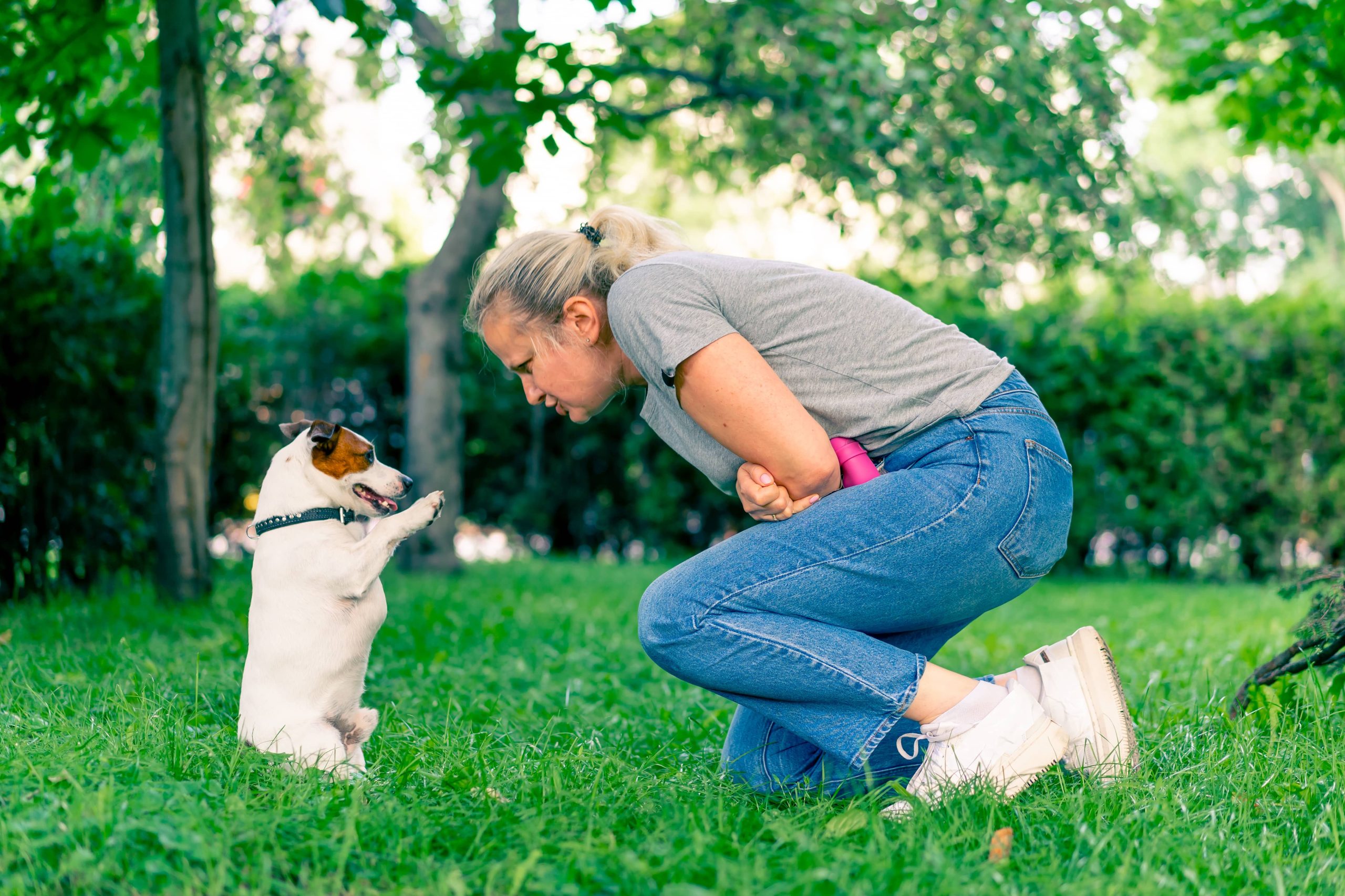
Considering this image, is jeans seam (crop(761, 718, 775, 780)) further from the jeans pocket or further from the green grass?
the jeans pocket

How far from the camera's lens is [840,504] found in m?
2.39

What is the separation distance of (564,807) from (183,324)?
4.29 meters

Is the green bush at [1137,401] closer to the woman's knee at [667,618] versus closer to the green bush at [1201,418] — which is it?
the green bush at [1201,418]

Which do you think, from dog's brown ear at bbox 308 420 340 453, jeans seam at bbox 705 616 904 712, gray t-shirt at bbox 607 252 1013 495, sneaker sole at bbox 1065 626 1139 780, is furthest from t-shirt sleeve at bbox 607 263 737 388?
sneaker sole at bbox 1065 626 1139 780

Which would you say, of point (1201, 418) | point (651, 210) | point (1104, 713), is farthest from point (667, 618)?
point (651, 210)

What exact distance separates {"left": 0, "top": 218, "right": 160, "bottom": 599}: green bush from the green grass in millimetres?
2188

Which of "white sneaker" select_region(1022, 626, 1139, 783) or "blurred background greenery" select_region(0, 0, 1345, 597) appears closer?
"white sneaker" select_region(1022, 626, 1139, 783)

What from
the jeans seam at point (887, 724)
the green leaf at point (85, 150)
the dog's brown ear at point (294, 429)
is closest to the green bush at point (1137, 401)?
the green leaf at point (85, 150)

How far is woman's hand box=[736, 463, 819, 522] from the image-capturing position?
2395 mm

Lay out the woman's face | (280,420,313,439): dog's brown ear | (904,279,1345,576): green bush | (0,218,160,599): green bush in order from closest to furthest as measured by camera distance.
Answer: the woman's face < (280,420,313,439): dog's brown ear < (0,218,160,599): green bush < (904,279,1345,576): green bush

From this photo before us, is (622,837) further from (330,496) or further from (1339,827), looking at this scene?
(1339,827)

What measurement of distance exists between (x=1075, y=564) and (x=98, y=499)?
7.70 meters

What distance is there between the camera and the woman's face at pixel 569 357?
2.62 m


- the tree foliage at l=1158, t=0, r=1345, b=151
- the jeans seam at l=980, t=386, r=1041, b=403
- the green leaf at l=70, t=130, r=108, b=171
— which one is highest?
the tree foliage at l=1158, t=0, r=1345, b=151
